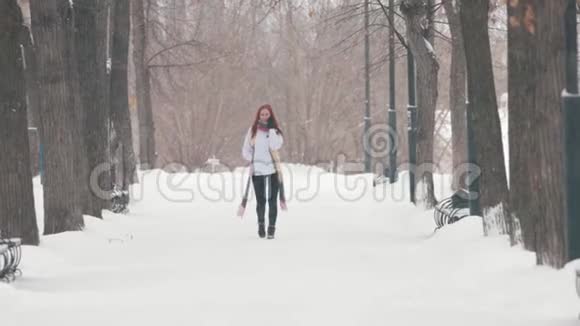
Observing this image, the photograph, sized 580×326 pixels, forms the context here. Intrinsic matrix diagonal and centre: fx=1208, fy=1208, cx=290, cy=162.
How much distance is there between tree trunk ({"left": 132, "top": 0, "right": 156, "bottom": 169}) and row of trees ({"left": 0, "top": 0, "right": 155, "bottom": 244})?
450 inches

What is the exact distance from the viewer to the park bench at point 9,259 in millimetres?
10977

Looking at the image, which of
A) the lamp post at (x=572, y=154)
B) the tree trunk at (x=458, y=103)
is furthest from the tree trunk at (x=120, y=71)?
the lamp post at (x=572, y=154)

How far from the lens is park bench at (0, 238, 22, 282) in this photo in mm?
10977

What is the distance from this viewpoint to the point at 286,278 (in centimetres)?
1193

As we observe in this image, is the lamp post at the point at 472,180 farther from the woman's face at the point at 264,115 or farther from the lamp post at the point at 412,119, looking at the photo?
the lamp post at the point at 412,119

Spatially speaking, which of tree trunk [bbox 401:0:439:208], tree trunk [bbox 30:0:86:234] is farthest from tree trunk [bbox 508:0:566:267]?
tree trunk [bbox 401:0:439:208]

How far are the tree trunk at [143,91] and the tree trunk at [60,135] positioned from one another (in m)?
17.2

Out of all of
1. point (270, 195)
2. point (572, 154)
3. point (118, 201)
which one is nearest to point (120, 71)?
point (118, 201)

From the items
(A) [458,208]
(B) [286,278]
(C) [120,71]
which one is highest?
(C) [120,71]

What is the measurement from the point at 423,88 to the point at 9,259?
11.3m

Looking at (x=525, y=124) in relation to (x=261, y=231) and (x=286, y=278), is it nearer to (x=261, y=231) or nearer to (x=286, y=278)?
(x=286, y=278)

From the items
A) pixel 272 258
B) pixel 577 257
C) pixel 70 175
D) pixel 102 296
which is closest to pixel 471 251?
pixel 272 258

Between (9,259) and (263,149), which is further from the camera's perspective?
(263,149)

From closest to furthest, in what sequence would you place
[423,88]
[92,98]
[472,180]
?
[472,180]
[92,98]
[423,88]
